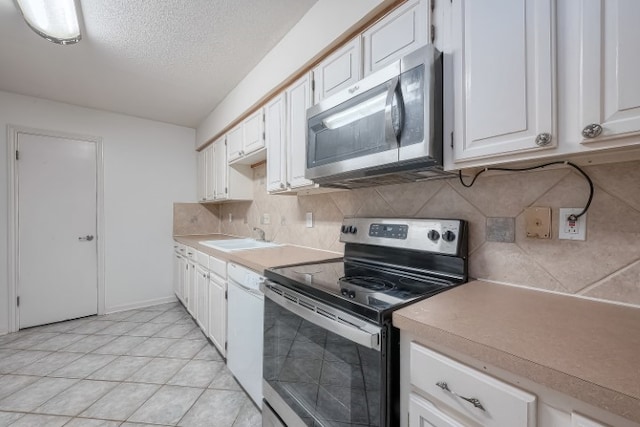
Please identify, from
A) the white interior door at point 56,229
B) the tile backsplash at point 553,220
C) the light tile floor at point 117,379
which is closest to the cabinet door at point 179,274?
the light tile floor at point 117,379

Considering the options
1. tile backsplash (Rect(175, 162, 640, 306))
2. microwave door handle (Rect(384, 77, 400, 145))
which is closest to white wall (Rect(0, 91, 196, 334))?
tile backsplash (Rect(175, 162, 640, 306))

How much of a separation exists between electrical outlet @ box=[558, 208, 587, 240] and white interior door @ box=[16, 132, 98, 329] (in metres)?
4.21

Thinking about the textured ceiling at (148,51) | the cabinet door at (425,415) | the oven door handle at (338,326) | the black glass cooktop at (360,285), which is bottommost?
the cabinet door at (425,415)

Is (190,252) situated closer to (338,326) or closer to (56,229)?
(56,229)

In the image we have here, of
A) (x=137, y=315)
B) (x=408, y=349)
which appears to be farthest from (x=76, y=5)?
(x=137, y=315)

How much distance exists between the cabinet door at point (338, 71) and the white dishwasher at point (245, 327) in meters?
1.14

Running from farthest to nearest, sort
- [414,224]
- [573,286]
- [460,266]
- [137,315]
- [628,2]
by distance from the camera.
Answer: [137,315], [414,224], [460,266], [573,286], [628,2]

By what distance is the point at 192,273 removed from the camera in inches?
112

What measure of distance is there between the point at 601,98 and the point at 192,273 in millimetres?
3122

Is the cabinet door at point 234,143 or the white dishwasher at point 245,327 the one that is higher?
the cabinet door at point 234,143

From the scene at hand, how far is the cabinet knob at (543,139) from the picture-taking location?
30.6 inches

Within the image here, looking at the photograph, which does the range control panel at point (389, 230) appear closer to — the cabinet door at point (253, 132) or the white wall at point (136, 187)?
the cabinet door at point (253, 132)

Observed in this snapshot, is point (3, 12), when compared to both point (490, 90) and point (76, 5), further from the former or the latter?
point (490, 90)

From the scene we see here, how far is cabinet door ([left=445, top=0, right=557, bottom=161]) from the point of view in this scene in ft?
2.57
